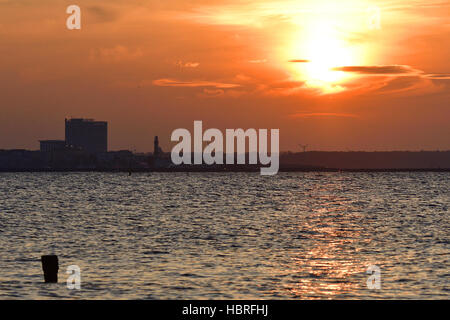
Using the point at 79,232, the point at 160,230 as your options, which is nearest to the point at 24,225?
the point at 79,232

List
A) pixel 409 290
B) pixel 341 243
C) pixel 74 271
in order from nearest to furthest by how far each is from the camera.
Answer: pixel 409 290
pixel 74 271
pixel 341 243

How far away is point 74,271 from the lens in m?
41.5

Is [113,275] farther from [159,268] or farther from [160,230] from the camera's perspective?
[160,230]

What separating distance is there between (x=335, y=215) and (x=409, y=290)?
67.5 m

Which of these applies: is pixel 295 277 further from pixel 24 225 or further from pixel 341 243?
pixel 24 225

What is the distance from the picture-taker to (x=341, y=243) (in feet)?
200

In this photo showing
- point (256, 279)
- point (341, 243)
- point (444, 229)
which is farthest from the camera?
point (444, 229)

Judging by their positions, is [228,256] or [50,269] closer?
[50,269]

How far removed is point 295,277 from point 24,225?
48.8 metres

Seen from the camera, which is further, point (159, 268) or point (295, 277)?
point (159, 268)

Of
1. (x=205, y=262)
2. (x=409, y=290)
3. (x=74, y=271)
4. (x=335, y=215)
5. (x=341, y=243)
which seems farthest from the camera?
(x=335, y=215)
